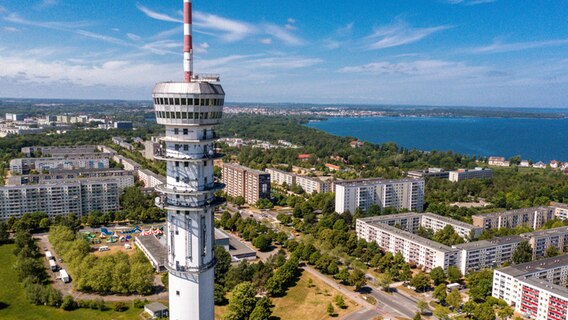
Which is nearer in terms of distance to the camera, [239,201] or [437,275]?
[437,275]

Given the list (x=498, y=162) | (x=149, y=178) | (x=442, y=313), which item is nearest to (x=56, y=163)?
(x=149, y=178)

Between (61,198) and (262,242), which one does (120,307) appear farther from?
(61,198)

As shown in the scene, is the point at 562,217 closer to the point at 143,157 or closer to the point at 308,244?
the point at 308,244

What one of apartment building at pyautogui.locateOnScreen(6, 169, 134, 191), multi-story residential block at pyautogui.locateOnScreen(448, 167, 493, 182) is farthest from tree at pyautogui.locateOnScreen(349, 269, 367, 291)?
multi-story residential block at pyautogui.locateOnScreen(448, 167, 493, 182)

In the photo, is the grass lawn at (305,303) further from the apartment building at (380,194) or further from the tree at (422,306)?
the apartment building at (380,194)

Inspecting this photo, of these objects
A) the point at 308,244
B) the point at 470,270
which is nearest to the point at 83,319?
the point at 308,244

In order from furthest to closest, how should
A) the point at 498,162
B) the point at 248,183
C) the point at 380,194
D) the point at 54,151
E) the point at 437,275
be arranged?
1. the point at 498,162
2. the point at 54,151
3. the point at 248,183
4. the point at 380,194
5. the point at 437,275

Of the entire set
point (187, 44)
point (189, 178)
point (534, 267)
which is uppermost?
point (187, 44)

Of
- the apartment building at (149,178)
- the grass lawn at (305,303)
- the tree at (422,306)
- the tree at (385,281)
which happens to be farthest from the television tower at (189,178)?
the apartment building at (149,178)
